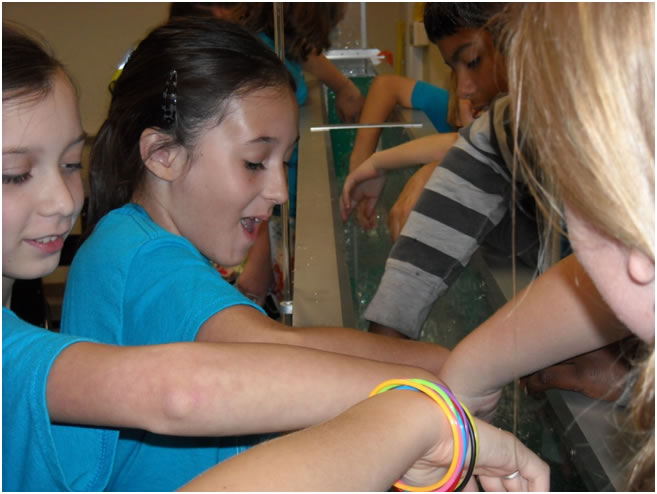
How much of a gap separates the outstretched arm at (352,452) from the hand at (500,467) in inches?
1.1

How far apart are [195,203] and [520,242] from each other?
1.42 ft

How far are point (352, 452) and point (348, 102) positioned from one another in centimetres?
201

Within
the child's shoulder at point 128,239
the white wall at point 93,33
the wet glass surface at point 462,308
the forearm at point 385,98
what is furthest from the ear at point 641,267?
the white wall at point 93,33

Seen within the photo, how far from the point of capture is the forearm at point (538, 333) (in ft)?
2.18

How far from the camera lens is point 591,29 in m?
0.34

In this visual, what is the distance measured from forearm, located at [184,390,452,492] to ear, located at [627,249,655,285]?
164mm

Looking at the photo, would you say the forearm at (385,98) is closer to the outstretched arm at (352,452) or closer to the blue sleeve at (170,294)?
the blue sleeve at (170,294)

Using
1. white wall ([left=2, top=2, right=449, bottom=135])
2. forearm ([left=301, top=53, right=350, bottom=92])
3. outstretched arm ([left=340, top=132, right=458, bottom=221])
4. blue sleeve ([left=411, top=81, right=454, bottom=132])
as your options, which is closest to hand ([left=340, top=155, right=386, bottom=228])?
outstretched arm ([left=340, top=132, right=458, bottom=221])

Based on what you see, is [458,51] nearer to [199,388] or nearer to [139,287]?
[139,287]

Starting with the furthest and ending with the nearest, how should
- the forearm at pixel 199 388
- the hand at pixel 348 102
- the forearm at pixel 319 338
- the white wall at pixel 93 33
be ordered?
the white wall at pixel 93 33, the hand at pixel 348 102, the forearm at pixel 319 338, the forearm at pixel 199 388

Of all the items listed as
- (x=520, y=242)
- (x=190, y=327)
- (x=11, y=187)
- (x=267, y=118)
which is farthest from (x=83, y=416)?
(x=520, y=242)

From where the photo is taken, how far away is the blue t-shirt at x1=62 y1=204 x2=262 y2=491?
2.17 ft

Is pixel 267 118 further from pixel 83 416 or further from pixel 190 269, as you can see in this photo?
pixel 83 416

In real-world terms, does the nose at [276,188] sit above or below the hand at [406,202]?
above
